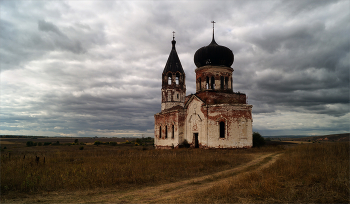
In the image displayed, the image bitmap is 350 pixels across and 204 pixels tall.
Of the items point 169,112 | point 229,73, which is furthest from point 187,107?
point 229,73

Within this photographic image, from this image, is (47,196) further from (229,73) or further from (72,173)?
(229,73)

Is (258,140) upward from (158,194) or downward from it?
upward

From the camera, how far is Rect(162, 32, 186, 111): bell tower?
31.4 metres

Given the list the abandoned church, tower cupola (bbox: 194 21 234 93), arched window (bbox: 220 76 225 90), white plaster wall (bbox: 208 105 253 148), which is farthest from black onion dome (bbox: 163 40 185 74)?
white plaster wall (bbox: 208 105 253 148)

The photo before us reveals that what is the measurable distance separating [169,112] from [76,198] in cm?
2194

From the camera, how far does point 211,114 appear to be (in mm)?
21984

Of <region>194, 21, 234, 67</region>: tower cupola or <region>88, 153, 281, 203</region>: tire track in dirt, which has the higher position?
<region>194, 21, 234, 67</region>: tower cupola

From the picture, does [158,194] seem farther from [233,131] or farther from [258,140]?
[258,140]

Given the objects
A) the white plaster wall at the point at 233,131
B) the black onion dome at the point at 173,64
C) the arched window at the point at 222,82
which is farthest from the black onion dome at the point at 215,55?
the black onion dome at the point at 173,64

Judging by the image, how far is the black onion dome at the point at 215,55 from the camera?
23953mm

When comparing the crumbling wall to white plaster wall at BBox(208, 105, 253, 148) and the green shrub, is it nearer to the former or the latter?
white plaster wall at BBox(208, 105, 253, 148)

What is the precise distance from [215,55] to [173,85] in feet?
30.3

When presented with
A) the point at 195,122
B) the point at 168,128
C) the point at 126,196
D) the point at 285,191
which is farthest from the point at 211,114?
the point at 126,196

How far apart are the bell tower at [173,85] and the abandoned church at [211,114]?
2584 millimetres
